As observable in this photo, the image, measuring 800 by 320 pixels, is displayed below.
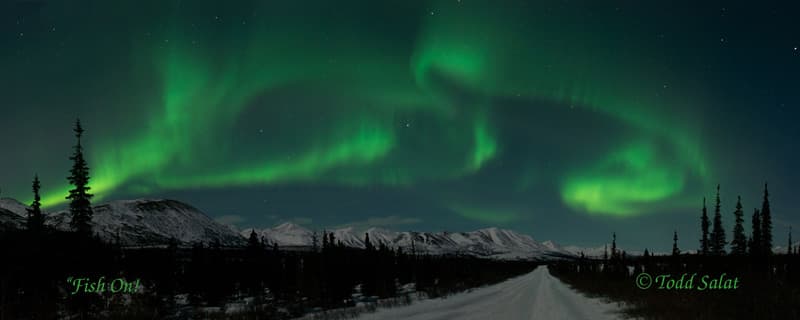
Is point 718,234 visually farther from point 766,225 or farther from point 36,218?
point 36,218

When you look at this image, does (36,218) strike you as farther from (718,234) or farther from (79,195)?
(718,234)

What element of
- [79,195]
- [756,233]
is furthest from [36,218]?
[756,233]

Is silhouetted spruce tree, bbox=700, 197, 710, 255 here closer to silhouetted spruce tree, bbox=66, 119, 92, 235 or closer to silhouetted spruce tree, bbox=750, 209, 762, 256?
silhouetted spruce tree, bbox=750, 209, 762, 256

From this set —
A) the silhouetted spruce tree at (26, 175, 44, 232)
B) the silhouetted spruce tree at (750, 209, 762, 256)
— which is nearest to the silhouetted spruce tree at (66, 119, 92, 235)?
the silhouetted spruce tree at (26, 175, 44, 232)

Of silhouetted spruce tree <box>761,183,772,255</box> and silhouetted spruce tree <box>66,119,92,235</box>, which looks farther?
silhouetted spruce tree <box>761,183,772,255</box>

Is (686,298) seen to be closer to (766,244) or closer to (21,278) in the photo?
(21,278)

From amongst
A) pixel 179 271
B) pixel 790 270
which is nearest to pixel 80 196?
pixel 179 271

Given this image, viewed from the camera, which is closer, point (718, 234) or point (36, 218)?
point (36, 218)

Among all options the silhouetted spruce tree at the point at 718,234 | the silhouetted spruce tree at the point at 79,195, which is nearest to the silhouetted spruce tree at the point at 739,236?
the silhouetted spruce tree at the point at 718,234

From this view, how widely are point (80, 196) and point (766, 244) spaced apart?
92.4 meters

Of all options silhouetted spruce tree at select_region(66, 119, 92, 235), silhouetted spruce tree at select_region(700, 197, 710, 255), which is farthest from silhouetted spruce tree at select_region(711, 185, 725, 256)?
silhouetted spruce tree at select_region(66, 119, 92, 235)

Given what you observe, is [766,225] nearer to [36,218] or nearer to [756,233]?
[756,233]

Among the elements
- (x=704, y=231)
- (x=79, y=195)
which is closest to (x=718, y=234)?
(x=704, y=231)

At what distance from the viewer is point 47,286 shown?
28.4 m
